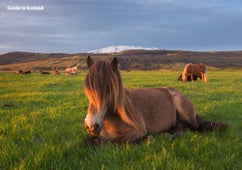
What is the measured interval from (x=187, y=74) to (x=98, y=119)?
2885cm

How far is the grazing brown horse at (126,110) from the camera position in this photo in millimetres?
4176

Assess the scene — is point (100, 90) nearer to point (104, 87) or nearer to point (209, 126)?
point (104, 87)

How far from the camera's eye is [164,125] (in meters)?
6.19

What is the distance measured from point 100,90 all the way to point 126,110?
3.47ft

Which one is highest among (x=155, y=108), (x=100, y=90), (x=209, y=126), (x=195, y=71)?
(x=100, y=90)

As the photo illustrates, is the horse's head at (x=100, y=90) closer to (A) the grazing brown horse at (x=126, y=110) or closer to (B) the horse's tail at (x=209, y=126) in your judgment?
(A) the grazing brown horse at (x=126, y=110)

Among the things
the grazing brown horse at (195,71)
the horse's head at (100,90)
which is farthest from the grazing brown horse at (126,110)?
the grazing brown horse at (195,71)

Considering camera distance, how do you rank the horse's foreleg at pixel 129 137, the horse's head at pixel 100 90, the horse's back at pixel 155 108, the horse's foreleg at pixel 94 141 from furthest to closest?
the horse's back at pixel 155 108 < the horse's foreleg at pixel 94 141 < the horse's foreleg at pixel 129 137 < the horse's head at pixel 100 90

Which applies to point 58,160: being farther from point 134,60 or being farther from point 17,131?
point 134,60

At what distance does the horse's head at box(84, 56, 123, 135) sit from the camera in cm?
411

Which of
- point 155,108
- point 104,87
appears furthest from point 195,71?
point 104,87

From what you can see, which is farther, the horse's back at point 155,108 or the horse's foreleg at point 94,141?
the horse's back at point 155,108

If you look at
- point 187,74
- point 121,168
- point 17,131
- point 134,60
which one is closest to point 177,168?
point 121,168

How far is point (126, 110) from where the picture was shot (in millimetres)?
5047
